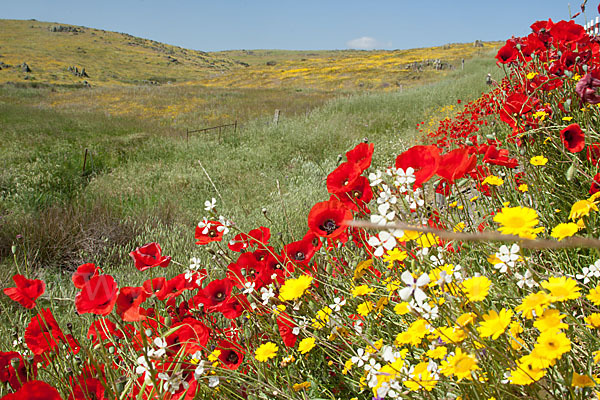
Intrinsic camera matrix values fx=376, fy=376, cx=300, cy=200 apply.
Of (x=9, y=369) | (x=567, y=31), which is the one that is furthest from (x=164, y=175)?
(x=567, y=31)

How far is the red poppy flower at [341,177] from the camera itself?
1255 mm

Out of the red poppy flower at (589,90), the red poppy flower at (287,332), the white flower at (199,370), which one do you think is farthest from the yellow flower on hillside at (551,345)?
the red poppy flower at (589,90)

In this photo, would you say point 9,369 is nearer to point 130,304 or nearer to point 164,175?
point 130,304

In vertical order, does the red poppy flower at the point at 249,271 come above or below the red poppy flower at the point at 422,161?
below

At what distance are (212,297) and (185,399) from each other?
513mm

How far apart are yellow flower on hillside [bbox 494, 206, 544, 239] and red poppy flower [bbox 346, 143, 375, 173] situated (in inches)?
25.2

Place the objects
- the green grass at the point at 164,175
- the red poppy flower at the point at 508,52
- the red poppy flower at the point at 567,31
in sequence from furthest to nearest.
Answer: the green grass at the point at 164,175 < the red poppy flower at the point at 508,52 < the red poppy flower at the point at 567,31

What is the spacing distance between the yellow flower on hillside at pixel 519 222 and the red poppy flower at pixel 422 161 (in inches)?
12.8

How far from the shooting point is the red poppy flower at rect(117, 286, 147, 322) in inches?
44.5

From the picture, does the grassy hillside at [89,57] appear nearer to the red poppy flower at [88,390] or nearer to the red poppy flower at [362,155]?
the red poppy flower at [88,390]

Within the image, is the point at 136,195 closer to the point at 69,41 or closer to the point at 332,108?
the point at 332,108

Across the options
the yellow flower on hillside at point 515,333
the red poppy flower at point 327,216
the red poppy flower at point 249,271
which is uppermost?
the red poppy flower at point 327,216

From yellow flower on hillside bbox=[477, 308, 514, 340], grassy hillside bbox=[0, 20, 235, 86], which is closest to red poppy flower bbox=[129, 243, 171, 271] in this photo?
yellow flower on hillside bbox=[477, 308, 514, 340]

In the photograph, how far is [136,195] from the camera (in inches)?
219
